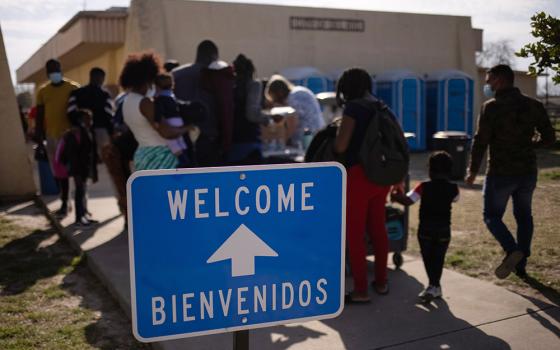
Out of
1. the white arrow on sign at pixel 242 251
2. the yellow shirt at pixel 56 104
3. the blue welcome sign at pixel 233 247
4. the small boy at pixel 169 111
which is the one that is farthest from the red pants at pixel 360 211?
the yellow shirt at pixel 56 104

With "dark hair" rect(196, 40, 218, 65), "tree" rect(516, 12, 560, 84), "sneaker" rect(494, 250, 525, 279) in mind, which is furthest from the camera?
"dark hair" rect(196, 40, 218, 65)

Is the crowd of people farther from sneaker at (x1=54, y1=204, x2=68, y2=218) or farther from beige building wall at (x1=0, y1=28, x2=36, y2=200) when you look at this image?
beige building wall at (x1=0, y1=28, x2=36, y2=200)

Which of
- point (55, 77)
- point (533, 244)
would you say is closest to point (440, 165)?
point (533, 244)

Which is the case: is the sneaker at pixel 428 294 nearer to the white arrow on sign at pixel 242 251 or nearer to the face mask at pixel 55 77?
the white arrow on sign at pixel 242 251

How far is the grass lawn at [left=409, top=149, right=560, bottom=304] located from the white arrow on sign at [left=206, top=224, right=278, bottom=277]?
3.12 m

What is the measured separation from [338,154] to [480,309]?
1.40 meters

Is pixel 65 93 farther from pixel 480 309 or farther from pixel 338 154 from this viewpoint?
pixel 480 309

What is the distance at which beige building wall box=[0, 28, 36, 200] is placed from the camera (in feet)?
30.4

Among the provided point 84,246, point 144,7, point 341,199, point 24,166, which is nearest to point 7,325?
point 84,246

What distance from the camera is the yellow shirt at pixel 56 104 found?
7.07m

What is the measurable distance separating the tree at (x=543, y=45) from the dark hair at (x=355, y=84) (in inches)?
40.5

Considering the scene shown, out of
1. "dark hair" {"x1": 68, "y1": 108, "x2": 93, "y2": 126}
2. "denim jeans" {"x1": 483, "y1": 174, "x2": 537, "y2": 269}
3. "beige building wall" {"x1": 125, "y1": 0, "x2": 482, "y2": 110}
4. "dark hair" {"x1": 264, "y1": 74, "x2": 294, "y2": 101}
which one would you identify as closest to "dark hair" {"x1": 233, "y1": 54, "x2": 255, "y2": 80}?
"dark hair" {"x1": 264, "y1": 74, "x2": 294, "y2": 101}

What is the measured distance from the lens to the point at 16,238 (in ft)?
22.0

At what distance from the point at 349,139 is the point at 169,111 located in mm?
1703
